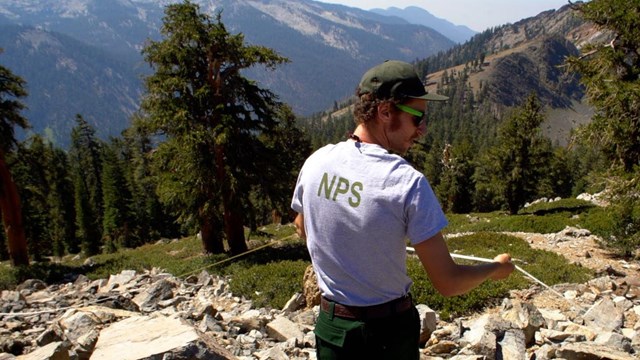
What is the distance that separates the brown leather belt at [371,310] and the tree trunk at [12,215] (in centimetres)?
2093

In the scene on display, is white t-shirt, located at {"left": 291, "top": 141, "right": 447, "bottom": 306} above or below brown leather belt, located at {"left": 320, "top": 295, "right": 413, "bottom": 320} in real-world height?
above

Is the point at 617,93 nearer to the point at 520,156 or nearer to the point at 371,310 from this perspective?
the point at 371,310

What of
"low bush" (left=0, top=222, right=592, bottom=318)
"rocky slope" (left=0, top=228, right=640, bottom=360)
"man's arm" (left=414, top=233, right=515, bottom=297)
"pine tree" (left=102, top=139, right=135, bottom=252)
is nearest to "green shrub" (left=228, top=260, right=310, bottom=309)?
"low bush" (left=0, top=222, right=592, bottom=318)

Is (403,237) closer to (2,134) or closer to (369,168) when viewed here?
(369,168)

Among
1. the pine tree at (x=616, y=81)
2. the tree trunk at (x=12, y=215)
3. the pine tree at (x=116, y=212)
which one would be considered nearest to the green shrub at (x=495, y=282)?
the pine tree at (x=616, y=81)

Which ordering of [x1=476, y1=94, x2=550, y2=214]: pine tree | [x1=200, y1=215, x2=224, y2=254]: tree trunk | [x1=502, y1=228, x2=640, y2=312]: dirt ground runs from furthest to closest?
[x1=476, y1=94, x2=550, y2=214]: pine tree → [x1=200, y1=215, x2=224, y2=254]: tree trunk → [x1=502, y1=228, x2=640, y2=312]: dirt ground

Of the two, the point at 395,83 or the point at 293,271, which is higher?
the point at 395,83

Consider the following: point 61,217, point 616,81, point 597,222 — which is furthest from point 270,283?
point 61,217

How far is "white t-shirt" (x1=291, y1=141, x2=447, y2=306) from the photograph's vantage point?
88.4 inches

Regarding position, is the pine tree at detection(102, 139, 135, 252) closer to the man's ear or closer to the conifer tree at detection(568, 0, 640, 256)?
the conifer tree at detection(568, 0, 640, 256)

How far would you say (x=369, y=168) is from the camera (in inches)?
92.4

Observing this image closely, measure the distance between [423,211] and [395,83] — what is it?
68 cm

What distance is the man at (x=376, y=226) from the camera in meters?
2.28

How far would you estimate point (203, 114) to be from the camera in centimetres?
1819
